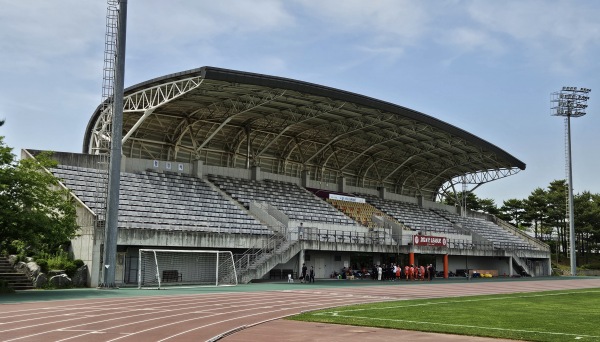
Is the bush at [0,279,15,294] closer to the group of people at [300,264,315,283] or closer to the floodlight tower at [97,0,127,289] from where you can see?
the floodlight tower at [97,0,127,289]

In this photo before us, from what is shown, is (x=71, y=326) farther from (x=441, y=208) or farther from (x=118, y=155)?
(x=441, y=208)

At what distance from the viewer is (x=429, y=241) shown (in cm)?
5884

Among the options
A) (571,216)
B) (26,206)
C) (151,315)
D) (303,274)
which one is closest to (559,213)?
(571,216)

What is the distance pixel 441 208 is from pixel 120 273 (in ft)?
187

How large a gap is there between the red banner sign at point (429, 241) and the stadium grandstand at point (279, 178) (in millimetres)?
124

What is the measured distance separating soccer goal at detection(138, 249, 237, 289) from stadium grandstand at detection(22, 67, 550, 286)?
0.82 metres

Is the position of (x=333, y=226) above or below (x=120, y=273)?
above

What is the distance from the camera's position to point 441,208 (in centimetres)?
8838

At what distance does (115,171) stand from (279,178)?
101 ft

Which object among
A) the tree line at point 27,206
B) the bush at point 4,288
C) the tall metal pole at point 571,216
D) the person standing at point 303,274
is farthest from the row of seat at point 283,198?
the tall metal pole at point 571,216

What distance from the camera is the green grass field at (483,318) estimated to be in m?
16.7

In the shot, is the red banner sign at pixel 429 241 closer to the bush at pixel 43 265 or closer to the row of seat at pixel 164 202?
the row of seat at pixel 164 202

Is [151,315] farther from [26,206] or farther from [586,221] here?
[586,221]

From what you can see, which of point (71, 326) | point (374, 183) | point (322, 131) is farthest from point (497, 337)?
point (374, 183)
